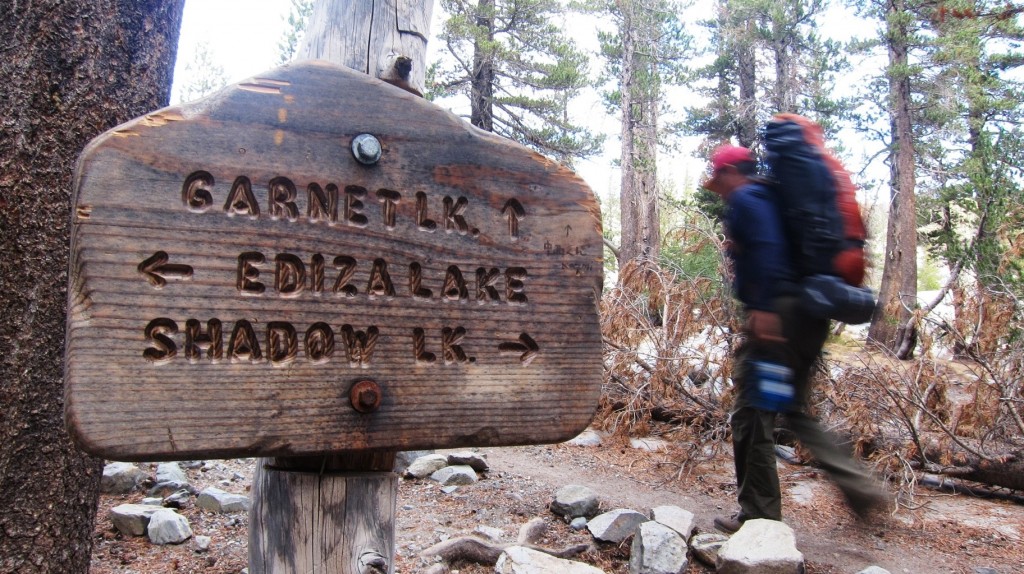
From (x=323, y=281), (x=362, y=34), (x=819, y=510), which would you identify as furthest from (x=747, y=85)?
(x=323, y=281)

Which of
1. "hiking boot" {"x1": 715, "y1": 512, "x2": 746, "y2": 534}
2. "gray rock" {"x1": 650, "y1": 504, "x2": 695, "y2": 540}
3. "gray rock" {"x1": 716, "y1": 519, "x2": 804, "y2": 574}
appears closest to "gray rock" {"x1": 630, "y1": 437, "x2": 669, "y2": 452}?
"hiking boot" {"x1": 715, "y1": 512, "x2": 746, "y2": 534}

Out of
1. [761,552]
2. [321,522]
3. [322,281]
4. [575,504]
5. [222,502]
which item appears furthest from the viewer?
[575,504]

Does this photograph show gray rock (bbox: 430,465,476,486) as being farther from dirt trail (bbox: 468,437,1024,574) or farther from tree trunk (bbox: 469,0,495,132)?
tree trunk (bbox: 469,0,495,132)

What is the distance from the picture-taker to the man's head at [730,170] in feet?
7.10

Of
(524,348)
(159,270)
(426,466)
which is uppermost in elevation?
(159,270)

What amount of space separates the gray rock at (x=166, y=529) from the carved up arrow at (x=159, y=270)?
3086mm

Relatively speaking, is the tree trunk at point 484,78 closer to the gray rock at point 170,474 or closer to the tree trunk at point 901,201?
the tree trunk at point 901,201

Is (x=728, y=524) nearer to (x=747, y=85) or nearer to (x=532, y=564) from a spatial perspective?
(x=532, y=564)

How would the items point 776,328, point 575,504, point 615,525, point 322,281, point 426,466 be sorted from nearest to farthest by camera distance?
point 322,281
point 776,328
point 615,525
point 575,504
point 426,466

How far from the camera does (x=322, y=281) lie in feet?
4.31

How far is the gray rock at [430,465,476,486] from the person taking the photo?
5012mm

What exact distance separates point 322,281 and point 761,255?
1.17 metres

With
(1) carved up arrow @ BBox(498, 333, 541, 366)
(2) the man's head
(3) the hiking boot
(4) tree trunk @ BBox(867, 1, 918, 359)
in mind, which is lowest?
(3) the hiking boot

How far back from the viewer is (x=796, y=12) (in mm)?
15992
